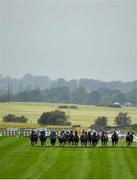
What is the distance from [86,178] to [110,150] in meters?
20.1

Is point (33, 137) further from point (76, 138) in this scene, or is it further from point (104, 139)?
point (104, 139)

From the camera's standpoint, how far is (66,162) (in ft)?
155

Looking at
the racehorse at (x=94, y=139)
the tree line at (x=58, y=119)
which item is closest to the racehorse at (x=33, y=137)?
the racehorse at (x=94, y=139)

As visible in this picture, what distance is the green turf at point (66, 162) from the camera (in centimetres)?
4031

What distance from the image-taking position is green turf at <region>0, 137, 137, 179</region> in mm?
40312

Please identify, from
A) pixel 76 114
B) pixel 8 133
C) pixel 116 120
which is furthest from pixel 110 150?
pixel 76 114

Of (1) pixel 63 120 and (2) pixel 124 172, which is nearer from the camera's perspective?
(2) pixel 124 172

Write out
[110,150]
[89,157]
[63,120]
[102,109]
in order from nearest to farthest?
[89,157], [110,150], [63,120], [102,109]

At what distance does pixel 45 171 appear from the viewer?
4175 centimetres

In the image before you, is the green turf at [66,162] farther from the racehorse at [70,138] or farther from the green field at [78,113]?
the green field at [78,113]

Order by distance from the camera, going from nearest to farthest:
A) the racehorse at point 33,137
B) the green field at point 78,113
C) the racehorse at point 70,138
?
the racehorse at point 33,137 < the racehorse at point 70,138 < the green field at point 78,113

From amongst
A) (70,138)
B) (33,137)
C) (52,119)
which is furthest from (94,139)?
(52,119)

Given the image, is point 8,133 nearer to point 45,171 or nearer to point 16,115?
point 45,171

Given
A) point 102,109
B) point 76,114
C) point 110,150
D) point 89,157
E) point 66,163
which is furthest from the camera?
point 102,109
